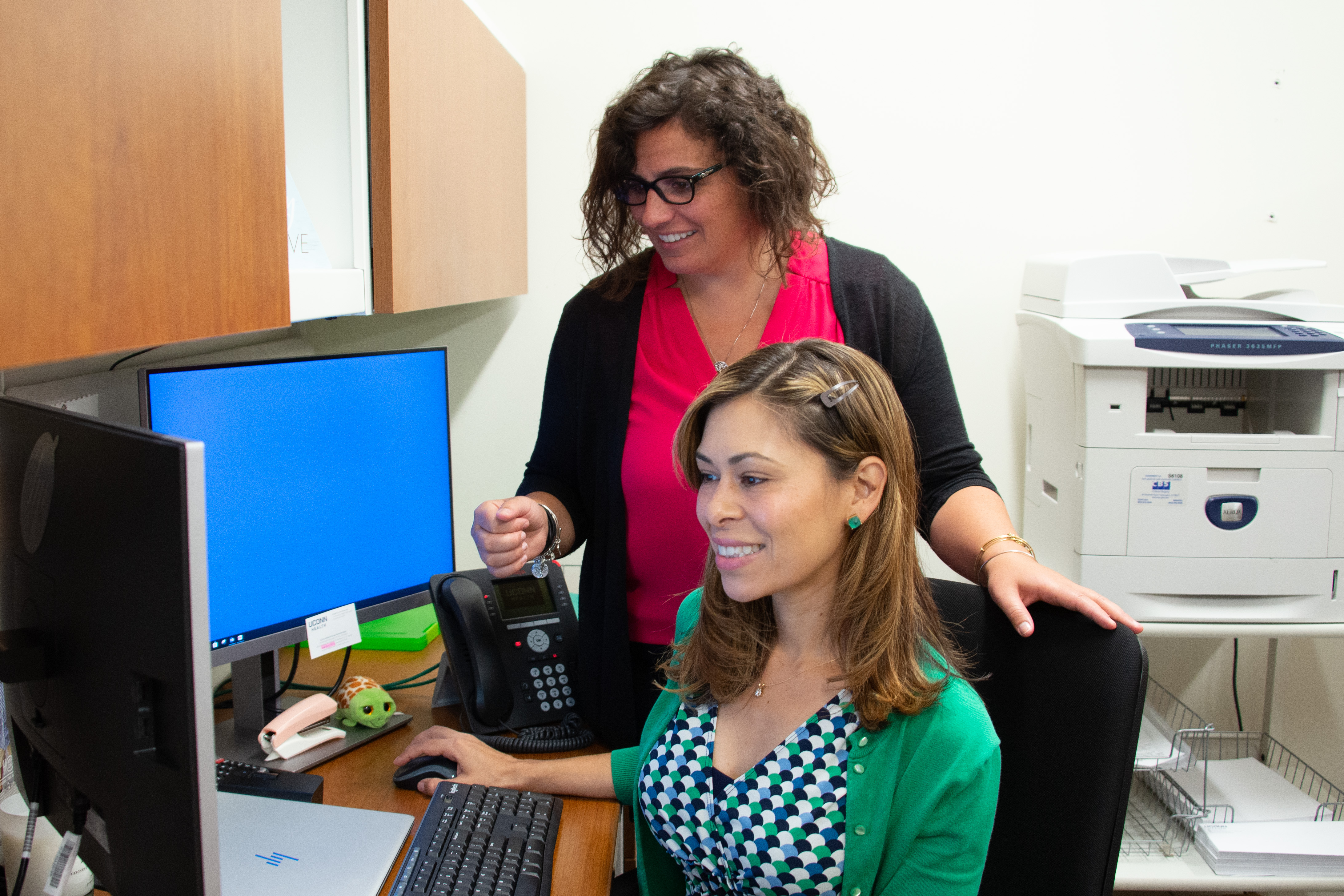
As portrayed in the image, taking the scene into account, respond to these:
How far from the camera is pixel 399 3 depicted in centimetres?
129

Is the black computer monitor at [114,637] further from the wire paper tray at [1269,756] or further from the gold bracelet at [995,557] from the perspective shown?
the wire paper tray at [1269,756]

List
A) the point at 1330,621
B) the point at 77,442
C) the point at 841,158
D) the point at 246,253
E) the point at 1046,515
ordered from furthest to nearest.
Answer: the point at 841,158 → the point at 1046,515 → the point at 1330,621 → the point at 246,253 → the point at 77,442

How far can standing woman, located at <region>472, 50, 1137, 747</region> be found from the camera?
131cm

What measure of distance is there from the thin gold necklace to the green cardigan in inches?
4.2

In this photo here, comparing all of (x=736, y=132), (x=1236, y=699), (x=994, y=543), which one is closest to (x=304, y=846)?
(x=994, y=543)

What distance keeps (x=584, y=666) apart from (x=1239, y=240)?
2.01 m

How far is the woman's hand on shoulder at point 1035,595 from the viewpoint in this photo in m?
1.00

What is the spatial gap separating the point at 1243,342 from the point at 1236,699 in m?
1.16

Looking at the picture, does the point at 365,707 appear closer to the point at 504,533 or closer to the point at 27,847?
the point at 504,533

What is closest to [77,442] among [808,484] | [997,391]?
[808,484]

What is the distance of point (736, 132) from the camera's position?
4.26 feet

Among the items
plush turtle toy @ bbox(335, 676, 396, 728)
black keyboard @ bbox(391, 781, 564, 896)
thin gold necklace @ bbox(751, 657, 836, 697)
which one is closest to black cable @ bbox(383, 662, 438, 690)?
plush turtle toy @ bbox(335, 676, 396, 728)

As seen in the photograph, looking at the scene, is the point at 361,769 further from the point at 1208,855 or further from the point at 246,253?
the point at 1208,855

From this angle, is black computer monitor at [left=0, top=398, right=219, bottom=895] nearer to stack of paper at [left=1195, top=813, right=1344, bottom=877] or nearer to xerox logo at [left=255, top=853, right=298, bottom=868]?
xerox logo at [left=255, top=853, right=298, bottom=868]
